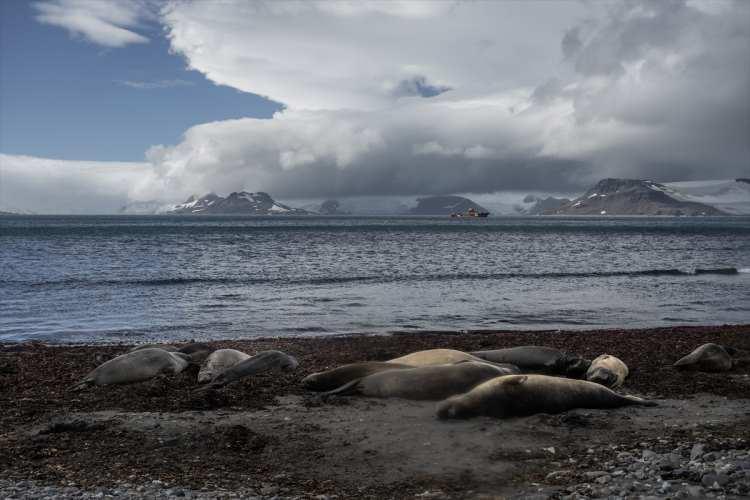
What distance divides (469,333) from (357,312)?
224 inches

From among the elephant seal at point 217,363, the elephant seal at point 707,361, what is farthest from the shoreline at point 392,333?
the elephant seal at point 707,361

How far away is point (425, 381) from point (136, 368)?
606 centimetres

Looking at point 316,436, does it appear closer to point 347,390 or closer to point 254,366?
point 347,390

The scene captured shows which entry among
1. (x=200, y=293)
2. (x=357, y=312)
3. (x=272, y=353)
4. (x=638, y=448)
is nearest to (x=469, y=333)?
(x=357, y=312)

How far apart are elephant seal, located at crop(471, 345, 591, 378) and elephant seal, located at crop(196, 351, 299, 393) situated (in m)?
4.11

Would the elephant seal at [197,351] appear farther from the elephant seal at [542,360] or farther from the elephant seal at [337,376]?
the elephant seal at [542,360]

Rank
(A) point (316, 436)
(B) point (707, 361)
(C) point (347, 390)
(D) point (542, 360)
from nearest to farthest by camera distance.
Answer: (A) point (316, 436) → (C) point (347, 390) → (D) point (542, 360) → (B) point (707, 361)

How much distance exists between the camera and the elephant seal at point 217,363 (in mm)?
12164

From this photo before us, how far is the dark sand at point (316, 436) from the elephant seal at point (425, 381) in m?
0.34

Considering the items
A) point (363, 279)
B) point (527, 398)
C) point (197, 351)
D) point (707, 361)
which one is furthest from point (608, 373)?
point (363, 279)

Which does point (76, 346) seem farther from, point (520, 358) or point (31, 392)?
point (520, 358)

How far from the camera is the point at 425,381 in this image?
10.5 metres

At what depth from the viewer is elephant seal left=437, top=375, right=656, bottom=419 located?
936 cm

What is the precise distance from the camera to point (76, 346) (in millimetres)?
16781
